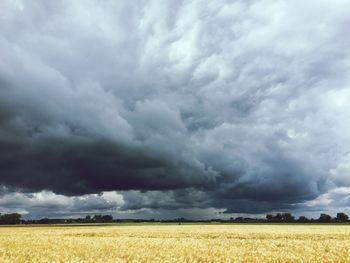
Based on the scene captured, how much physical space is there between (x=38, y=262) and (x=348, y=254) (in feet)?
62.9

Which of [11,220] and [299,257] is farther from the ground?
[11,220]

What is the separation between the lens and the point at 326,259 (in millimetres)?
19453

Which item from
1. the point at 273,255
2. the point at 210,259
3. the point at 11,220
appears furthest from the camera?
the point at 11,220

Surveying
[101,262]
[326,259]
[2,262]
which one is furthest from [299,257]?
[2,262]

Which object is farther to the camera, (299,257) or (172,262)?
(299,257)

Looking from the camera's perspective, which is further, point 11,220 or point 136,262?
point 11,220

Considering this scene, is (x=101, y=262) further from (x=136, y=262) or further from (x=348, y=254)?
(x=348, y=254)

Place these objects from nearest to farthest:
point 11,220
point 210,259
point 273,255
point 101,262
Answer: point 101,262 → point 210,259 → point 273,255 → point 11,220

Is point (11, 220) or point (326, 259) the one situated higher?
point (11, 220)

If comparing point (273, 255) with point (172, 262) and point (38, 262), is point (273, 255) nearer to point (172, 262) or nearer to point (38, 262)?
point (172, 262)

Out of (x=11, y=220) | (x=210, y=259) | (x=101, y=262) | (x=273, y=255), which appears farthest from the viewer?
(x=11, y=220)

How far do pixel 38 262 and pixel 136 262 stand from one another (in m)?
5.11

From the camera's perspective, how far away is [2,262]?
1777 centimetres

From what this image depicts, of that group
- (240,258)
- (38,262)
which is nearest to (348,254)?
(240,258)
